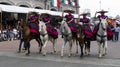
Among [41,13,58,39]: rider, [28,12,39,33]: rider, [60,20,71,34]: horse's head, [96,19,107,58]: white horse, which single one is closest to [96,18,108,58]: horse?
[96,19,107,58]: white horse

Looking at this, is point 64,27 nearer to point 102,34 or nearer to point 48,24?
point 48,24

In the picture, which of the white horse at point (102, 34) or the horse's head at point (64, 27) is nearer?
the white horse at point (102, 34)

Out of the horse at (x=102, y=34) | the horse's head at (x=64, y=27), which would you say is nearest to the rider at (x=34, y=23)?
the horse's head at (x=64, y=27)

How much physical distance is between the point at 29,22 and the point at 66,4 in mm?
45765

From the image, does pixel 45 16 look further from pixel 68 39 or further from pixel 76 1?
pixel 76 1

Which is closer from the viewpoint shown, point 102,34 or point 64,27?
point 102,34

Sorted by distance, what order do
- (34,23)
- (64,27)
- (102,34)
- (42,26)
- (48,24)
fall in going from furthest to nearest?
(48,24) → (34,23) → (42,26) → (64,27) → (102,34)

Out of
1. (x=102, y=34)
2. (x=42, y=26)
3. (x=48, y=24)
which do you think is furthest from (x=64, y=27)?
(x=102, y=34)

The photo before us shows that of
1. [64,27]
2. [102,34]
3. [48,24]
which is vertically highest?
[48,24]

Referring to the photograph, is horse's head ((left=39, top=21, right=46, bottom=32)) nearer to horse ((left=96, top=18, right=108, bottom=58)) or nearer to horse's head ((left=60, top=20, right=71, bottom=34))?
horse's head ((left=60, top=20, right=71, bottom=34))

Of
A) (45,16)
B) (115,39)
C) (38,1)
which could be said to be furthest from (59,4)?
(45,16)

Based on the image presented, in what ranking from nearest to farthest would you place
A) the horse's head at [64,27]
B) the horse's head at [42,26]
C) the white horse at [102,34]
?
the white horse at [102,34]
the horse's head at [64,27]
the horse's head at [42,26]

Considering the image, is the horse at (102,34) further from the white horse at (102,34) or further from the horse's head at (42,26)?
the horse's head at (42,26)

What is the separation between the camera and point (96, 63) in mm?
13391
